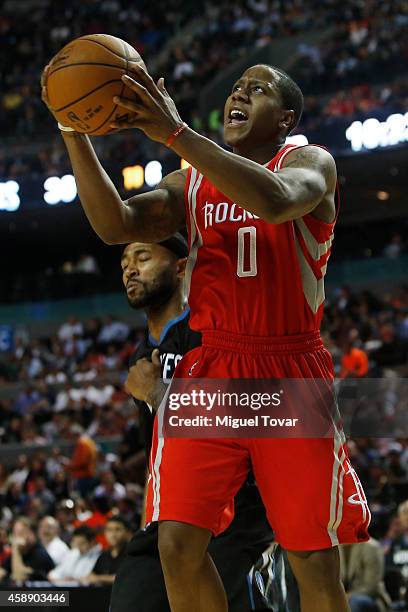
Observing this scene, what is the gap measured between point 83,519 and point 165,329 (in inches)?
248

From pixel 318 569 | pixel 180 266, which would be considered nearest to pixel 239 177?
pixel 318 569

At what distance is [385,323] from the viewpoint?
14.6 m

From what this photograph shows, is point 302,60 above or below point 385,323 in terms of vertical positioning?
above

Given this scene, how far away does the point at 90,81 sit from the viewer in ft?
9.99

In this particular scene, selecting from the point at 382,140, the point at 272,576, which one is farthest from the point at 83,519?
the point at 382,140

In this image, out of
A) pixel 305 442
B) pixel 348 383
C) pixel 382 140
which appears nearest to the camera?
pixel 305 442

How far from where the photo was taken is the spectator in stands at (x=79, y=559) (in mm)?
7637

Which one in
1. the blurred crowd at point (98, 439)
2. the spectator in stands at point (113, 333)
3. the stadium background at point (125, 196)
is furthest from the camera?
the spectator in stands at point (113, 333)

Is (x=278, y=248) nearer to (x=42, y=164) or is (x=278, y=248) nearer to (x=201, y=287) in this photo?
(x=201, y=287)

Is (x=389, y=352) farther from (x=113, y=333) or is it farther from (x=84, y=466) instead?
(x=113, y=333)

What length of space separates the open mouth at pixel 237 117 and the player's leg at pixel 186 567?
1335 millimetres

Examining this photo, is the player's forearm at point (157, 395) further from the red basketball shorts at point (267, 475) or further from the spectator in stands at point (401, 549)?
the spectator in stands at point (401, 549)

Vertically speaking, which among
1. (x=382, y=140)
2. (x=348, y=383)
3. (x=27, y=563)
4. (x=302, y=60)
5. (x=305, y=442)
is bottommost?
(x=27, y=563)

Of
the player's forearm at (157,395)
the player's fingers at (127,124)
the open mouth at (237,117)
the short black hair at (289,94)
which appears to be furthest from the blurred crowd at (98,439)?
the player's fingers at (127,124)
